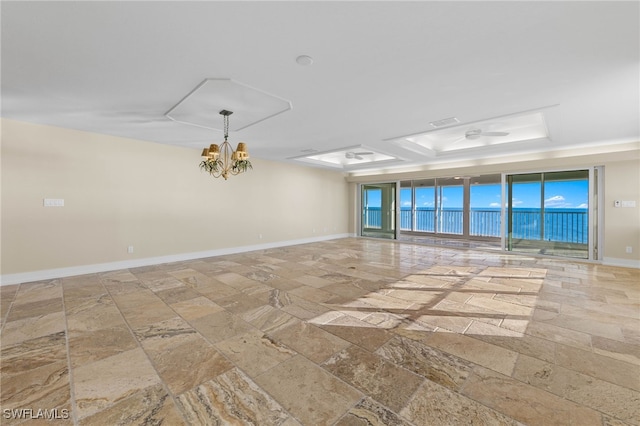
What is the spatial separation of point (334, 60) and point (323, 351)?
104 inches

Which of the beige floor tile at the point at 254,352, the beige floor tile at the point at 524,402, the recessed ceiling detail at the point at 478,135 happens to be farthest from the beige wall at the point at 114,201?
the beige floor tile at the point at 524,402

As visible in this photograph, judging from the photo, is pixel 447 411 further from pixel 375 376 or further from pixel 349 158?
pixel 349 158

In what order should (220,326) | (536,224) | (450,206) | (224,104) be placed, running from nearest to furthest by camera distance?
1. (220,326)
2. (224,104)
3. (536,224)
4. (450,206)

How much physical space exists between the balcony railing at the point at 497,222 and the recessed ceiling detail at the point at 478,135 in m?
2.18

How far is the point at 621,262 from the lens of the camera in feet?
17.3

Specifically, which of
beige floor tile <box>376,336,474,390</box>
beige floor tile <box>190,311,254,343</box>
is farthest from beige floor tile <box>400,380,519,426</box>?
beige floor tile <box>190,311,254,343</box>

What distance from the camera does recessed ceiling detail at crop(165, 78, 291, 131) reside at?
9.81 feet

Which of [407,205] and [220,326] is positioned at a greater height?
[407,205]

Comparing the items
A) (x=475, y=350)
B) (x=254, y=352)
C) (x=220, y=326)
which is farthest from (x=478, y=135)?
(x=220, y=326)

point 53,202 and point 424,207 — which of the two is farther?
point 424,207

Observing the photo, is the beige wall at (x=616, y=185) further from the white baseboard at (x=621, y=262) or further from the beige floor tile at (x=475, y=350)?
the beige floor tile at (x=475, y=350)
